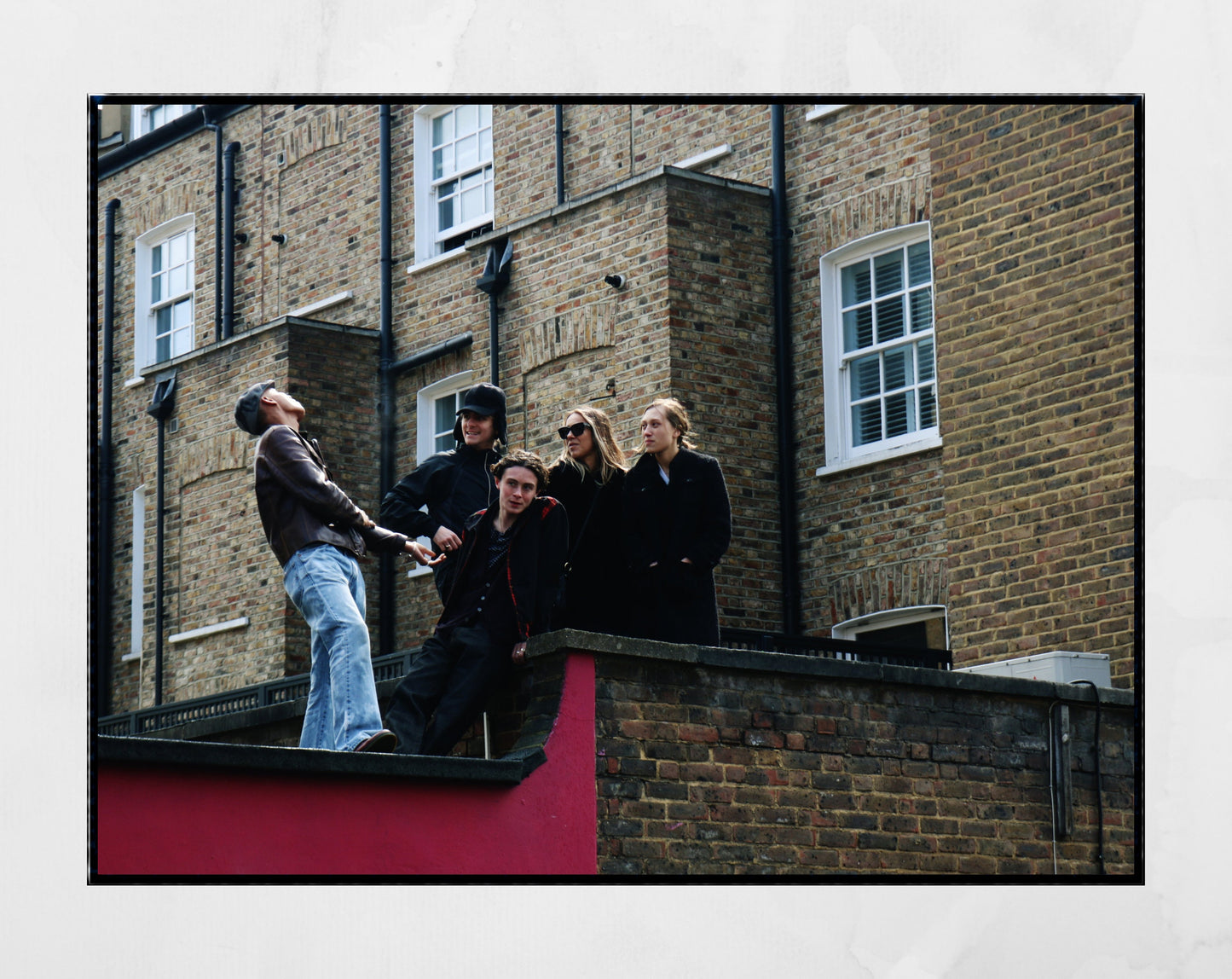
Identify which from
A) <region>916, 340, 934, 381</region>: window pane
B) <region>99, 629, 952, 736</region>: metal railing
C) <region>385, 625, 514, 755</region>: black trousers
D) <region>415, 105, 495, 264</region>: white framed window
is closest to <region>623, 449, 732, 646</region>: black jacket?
<region>99, 629, 952, 736</region>: metal railing

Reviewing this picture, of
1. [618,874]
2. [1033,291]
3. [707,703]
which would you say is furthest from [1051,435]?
[618,874]

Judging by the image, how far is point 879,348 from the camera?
12617mm

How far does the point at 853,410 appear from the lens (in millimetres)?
12844

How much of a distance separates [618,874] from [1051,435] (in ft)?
11.8

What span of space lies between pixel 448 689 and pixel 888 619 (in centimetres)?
533

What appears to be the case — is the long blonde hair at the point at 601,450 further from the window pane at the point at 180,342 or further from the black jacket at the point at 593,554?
the window pane at the point at 180,342

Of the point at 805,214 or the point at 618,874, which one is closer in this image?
the point at 618,874

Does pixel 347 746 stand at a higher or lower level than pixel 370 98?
lower

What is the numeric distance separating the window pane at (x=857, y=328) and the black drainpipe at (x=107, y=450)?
260 inches

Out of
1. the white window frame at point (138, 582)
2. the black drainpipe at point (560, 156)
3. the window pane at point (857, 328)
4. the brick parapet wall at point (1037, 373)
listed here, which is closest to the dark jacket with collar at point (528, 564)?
the brick parapet wall at point (1037, 373)

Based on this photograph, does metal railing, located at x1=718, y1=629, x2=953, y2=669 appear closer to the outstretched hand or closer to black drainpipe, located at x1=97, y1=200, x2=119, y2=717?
the outstretched hand

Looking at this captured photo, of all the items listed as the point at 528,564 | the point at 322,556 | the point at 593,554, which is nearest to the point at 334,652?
the point at 322,556

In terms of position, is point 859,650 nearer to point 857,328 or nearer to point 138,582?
point 857,328
